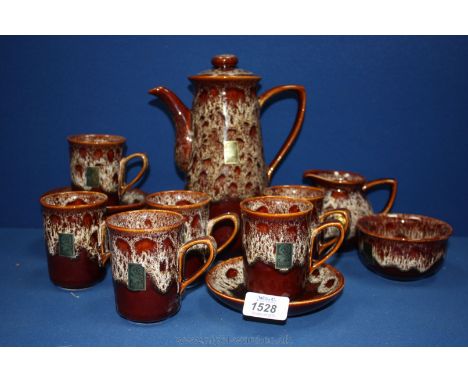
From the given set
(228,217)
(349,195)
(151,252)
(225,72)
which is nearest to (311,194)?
(349,195)

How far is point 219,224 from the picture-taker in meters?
1.12

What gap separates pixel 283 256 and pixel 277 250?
2cm

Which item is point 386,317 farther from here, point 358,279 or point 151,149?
point 151,149

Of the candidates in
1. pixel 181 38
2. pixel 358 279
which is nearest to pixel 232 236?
pixel 358 279

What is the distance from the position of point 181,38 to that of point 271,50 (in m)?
0.24

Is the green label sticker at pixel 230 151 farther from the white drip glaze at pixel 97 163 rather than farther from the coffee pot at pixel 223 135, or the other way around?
the white drip glaze at pixel 97 163

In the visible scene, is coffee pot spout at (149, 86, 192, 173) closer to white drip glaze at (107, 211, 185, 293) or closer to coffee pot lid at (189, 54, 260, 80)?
coffee pot lid at (189, 54, 260, 80)

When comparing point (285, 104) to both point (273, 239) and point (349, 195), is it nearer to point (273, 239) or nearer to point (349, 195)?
point (349, 195)

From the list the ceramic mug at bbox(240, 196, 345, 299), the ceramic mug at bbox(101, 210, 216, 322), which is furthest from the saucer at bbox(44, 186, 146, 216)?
the ceramic mug at bbox(240, 196, 345, 299)

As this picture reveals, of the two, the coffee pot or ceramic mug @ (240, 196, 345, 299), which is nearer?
ceramic mug @ (240, 196, 345, 299)

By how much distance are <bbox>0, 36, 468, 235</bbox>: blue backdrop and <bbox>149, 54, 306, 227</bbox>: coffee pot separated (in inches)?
7.1

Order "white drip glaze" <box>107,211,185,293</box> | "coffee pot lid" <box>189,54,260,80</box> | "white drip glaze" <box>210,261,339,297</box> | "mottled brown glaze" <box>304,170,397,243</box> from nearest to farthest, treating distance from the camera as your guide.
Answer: "white drip glaze" <box>107,211,185,293</box>, "white drip glaze" <box>210,261,339,297</box>, "coffee pot lid" <box>189,54,260,80</box>, "mottled brown glaze" <box>304,170,397,243</box>

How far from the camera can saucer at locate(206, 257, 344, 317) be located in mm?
883

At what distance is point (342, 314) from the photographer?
96cm
